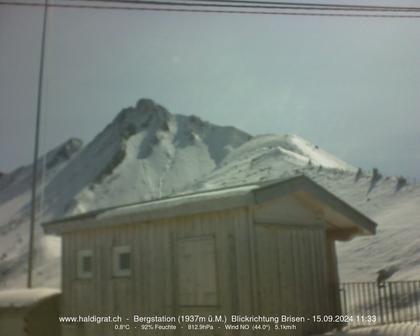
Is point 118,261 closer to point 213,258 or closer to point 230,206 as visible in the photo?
point 213,258

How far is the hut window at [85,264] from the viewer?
12750mm

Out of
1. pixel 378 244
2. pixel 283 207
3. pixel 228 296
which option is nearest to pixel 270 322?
pixel 228 296

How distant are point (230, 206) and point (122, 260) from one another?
11.2ft

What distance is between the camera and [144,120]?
9088 centimetres

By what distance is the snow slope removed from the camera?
1146 inches

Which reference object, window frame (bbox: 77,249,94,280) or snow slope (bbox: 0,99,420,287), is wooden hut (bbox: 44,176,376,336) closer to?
window frame (bbox: 77,249,94,280)

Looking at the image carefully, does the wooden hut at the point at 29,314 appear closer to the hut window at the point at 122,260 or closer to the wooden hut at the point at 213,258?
the wooden hut at the point at 213,258

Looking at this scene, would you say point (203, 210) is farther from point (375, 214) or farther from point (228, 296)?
point (375, 214)

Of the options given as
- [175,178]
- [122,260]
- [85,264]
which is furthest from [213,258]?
[175,178]

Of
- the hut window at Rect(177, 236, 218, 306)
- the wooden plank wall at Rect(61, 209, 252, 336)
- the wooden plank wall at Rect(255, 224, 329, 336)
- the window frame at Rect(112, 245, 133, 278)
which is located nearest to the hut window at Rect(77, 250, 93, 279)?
the wooden plank wall at Rect(61, 209, 252, 336)

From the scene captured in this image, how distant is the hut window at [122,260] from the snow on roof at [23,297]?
213 centimetres

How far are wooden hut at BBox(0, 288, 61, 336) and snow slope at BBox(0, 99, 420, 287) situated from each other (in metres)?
13.9


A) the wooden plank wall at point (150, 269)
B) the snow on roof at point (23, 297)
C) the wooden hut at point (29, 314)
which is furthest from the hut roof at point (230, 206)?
the wooden hut at point (29, 314)

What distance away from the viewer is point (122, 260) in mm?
12086
